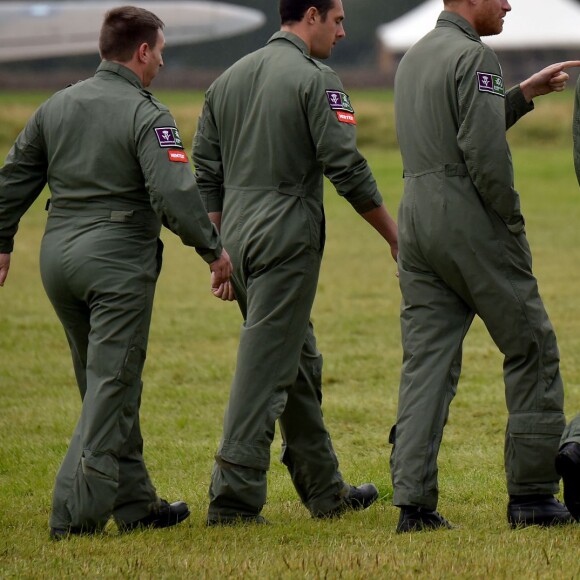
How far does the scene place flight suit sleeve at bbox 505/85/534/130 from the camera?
482 centimetres

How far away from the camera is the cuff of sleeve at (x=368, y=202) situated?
4930 mm

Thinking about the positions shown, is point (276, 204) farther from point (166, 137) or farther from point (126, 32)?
point (126, 32)

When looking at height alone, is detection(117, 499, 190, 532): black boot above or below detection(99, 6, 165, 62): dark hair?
below

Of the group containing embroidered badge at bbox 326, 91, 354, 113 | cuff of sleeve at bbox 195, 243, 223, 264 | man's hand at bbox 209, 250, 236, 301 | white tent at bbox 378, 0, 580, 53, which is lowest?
white tent at bbox 378, 0, 580, 53

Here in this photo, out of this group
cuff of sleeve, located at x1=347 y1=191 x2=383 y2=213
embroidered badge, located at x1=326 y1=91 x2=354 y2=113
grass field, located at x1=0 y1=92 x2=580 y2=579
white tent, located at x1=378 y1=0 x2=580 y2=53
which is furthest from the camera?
white tent, located at x1=378 y1=0 x2=580 y2=53

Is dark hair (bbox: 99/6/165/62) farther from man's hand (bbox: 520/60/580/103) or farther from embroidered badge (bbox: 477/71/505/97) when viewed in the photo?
man's hand (bbox: 520/60/580/103)

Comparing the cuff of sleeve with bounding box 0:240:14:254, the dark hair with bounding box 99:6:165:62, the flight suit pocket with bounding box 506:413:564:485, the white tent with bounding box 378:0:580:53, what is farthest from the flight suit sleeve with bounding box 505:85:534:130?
the white tent with bounding box 378:0:580:53

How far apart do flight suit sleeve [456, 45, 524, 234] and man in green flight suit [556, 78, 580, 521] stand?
0.28 meters

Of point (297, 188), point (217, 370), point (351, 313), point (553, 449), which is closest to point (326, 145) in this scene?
point (297, 188)

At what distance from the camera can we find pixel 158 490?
19.5ft

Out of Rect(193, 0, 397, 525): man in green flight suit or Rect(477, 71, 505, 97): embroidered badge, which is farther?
Rect(193, 0, 397, 525): man in green flight suit

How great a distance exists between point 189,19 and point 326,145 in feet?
183

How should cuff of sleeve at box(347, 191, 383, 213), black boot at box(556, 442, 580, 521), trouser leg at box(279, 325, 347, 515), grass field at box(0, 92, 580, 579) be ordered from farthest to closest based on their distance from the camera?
trouser leg at box(279, 325, 347, 515), cuff of sleeve at box(347, 191, 383, 213), black boot at box(556, 442, 580, 521), grass field at box(0, 92, 580, 579)

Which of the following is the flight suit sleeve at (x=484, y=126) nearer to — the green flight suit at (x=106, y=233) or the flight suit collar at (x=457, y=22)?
the flight suit collar at (x=457, y=22)
